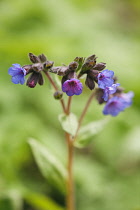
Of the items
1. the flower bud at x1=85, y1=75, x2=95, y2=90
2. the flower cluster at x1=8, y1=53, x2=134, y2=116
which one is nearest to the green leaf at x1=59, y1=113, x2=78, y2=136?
the flower cluster at x1=8, y1=53, x2=134, y2=116

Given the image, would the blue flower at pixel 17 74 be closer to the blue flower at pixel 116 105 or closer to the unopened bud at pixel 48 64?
the unopened bud at pixel 48 64

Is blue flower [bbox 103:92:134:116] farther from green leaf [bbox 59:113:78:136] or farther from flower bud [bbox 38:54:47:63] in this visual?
flower bud [bbox 38:54:47:63]

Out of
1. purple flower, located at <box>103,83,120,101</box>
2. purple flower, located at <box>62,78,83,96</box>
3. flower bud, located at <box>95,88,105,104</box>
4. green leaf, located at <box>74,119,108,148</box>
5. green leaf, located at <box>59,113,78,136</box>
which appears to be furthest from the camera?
green leaf, located at <box>74,119,108,148</box>

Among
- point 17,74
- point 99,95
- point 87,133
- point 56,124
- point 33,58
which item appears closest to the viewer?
point 17,74

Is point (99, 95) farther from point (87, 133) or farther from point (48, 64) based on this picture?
point (48, 64)

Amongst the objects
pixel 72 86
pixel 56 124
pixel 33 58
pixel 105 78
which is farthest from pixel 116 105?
pixel 56 124

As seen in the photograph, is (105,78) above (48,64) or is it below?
below
